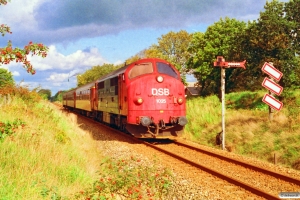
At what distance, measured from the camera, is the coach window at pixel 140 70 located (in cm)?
1484

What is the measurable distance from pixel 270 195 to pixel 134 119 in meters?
8.07

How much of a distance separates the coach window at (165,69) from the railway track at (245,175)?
374 centimetres

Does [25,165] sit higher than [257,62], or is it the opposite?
[257,62]

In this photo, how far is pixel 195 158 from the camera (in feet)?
37.6

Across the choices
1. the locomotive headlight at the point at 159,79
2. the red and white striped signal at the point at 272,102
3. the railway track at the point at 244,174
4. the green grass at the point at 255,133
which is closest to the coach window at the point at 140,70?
the locomotive headlight at the point at 159,79

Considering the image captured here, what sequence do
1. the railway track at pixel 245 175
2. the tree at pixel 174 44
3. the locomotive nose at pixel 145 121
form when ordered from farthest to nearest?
the tree at pixel 174 44, the locomotive nose at pixel 145 121, the railway track at pixel 245 175

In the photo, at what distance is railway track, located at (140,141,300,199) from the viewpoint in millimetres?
7530

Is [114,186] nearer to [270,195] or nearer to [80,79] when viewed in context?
[270,195]

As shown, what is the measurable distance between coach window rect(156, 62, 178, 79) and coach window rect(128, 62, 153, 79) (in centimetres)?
33

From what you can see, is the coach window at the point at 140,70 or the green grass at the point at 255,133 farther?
the coach window at the point at 140,70

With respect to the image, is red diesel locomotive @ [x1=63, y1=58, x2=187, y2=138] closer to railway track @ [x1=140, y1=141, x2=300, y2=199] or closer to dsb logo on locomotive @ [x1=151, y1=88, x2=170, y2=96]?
dsb logo on locomotive @ [x1=151, y1=88, x2=170, y2=96]

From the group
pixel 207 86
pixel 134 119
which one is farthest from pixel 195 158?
pixel 207 86

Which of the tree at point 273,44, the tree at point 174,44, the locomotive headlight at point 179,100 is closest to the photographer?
the locomotive headlight at point 179,100

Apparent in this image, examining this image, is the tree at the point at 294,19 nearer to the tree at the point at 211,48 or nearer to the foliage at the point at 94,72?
the tree at the point at 211,48
